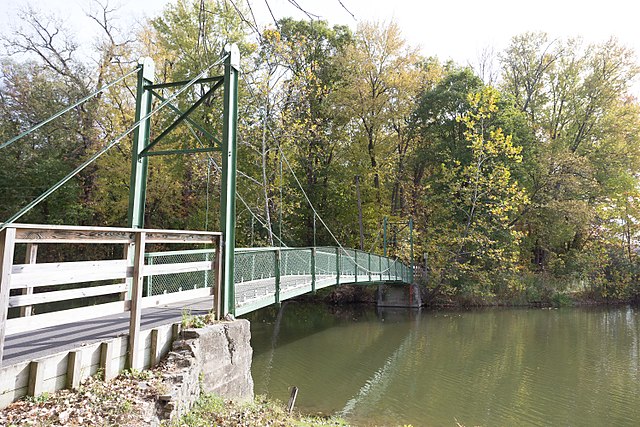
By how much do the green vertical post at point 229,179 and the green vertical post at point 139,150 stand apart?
1020 mm

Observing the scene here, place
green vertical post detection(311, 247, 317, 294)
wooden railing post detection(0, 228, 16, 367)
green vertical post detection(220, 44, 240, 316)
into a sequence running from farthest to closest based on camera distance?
green vertical post detection(311, 247, 317, 294) < green vertical post detection(220, 44, 240, 316) < wooden railing post detection(0, 228, 16, 367)

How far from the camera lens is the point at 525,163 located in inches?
657

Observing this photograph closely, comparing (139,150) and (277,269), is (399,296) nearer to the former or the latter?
(277,269)

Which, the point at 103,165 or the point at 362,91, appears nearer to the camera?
the point at 103,165

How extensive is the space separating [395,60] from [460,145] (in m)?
4.28

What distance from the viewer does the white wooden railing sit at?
223 centimetres

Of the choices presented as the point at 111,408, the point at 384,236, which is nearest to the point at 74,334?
the point at 111,408

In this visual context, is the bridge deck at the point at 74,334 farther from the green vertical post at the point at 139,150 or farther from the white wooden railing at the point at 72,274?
the green vertical post at the point at 139,150

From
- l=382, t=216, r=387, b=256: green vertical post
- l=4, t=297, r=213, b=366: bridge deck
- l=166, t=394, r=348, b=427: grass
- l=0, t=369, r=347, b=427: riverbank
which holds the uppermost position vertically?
l=382, t=216, r=387, b=256: green vertical post

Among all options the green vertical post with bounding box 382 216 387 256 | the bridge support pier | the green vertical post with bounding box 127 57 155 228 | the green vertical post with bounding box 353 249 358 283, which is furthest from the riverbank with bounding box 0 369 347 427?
the green vertical post with bounding box 382 216 387 256

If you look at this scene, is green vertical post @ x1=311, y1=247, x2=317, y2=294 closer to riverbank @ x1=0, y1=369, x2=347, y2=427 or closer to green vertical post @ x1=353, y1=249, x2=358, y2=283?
green vertical post @ x1=353, y1=249, x2=358, y2=283

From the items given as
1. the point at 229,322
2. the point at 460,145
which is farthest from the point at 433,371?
the point at 460,145

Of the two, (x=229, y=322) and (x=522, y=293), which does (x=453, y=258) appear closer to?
(x=522, y=293)

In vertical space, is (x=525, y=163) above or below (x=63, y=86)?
below
